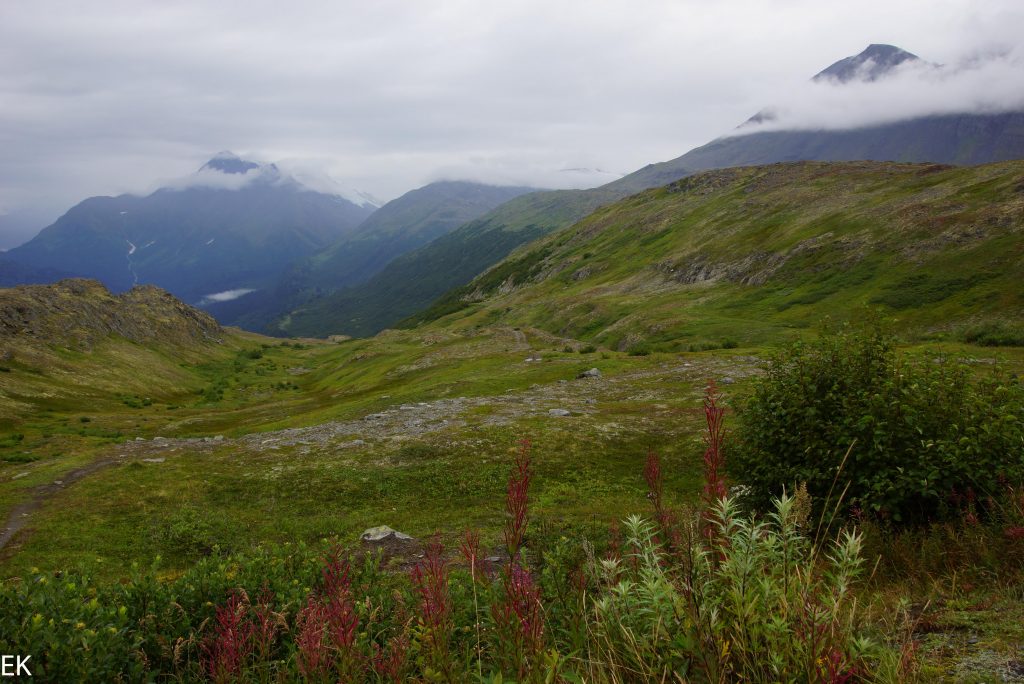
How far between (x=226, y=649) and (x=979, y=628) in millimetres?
7863

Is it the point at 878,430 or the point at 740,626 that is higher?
the point at 740,626

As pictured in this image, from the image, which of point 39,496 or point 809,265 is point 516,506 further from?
point 809,265

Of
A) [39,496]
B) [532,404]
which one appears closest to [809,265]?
[532,404]

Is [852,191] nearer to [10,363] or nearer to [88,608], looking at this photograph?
[88,608]

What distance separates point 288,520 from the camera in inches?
870

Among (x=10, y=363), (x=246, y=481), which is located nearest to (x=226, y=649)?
(x=246, y=481)

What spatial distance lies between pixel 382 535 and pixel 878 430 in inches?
613

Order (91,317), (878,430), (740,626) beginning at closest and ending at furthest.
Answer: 1. (740,626)
2. (878,430)
3. (91,317)

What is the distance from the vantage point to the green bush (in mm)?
10336

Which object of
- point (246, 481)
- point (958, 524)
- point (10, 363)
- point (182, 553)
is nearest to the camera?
point (958, 524)

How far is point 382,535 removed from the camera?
1872cm

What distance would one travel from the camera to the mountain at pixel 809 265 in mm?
61594

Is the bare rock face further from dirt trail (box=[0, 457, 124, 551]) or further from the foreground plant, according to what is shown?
the foreground plant

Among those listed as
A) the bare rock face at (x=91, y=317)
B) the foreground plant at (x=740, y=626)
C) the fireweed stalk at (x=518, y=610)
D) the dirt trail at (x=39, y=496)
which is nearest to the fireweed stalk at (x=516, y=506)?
the fireweed stalk at (x=518, y=610)
